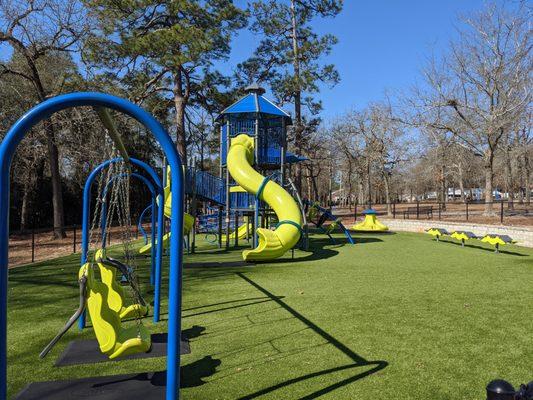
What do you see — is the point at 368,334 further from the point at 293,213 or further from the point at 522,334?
the point at 293,213

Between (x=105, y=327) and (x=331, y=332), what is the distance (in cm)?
270

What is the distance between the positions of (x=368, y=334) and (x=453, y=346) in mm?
951

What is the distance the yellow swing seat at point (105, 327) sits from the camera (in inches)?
153

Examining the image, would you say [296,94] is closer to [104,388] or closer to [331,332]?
[331,332]

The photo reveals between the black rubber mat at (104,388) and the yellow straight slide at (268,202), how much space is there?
771cm

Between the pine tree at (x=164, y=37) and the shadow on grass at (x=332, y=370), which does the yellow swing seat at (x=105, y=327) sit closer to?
the shadow on grass at (x=332, y=370)

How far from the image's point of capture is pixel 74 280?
946 centimetres

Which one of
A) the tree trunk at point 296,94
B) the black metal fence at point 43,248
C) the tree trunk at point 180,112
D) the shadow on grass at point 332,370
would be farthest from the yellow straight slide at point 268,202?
the tree trunk at point 296,94

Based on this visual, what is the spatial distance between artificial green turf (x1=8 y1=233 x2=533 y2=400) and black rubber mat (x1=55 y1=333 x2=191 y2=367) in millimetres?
97

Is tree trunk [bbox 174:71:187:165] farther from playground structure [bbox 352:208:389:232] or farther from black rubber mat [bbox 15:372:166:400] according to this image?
black rubber mat [bbox 15:372:166:400]

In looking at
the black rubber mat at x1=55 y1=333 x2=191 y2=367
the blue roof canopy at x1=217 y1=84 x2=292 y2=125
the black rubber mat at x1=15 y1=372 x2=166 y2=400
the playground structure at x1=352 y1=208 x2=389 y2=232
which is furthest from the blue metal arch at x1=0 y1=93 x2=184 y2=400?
the playground structure at x1=352 y1=208 x2=389 y2=232

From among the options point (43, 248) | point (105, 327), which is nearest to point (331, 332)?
point (105, 327)

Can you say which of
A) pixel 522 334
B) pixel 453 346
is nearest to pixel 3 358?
pixel 453 346

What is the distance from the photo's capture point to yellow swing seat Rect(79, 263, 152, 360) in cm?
389
